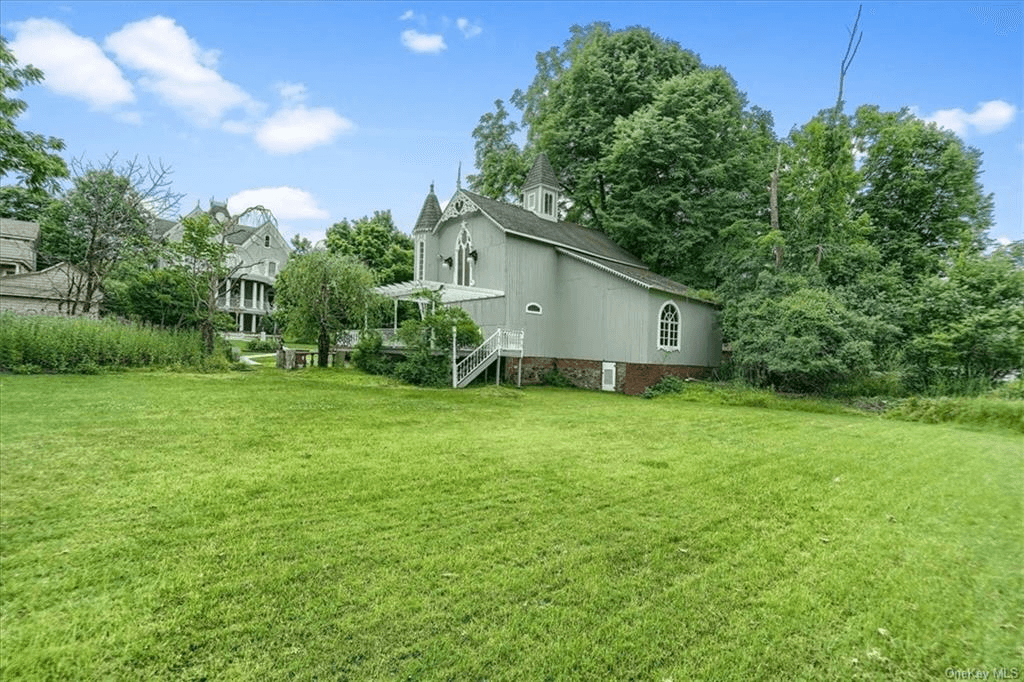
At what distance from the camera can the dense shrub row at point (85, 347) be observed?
11.0 metres

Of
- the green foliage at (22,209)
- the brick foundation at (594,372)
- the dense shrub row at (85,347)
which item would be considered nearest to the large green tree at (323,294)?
the dense shrub row at (85,347)

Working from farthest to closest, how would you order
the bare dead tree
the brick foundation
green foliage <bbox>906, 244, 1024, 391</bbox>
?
the brick foundation
the bare dead tree
green foliage <bbox>906, 244, 1024, 391</bbox>

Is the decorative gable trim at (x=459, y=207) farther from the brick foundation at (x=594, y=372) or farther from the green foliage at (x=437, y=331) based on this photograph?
the brick foundation at (x=594, y=372)

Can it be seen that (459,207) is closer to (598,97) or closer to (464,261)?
(464,261)

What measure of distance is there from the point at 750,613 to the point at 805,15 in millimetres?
11300

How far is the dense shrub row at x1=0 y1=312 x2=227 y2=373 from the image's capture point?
11.0 metres

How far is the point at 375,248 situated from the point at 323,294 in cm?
2026

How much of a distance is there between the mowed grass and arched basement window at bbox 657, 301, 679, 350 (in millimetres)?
10381

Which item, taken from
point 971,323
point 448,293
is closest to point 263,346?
point 448,293

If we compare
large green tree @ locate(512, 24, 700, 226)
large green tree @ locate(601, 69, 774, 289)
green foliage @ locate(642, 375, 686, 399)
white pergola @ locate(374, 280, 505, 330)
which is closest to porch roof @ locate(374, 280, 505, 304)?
white pergola @ locate(374, 280, 505, 330)

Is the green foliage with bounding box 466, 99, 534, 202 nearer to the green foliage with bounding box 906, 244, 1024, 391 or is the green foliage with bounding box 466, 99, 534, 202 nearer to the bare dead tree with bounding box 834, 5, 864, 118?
the bare dead tree with bounding box 834, 5, 864, 118

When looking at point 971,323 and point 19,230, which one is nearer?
point 971,323

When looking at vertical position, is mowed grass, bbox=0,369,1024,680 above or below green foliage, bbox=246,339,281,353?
below

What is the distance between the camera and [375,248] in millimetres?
35938
